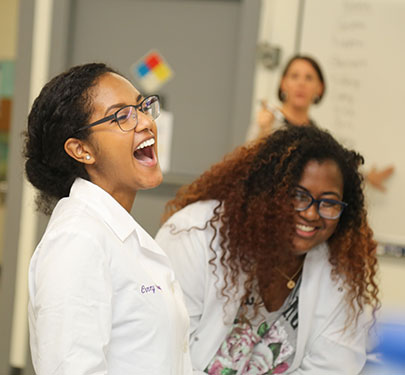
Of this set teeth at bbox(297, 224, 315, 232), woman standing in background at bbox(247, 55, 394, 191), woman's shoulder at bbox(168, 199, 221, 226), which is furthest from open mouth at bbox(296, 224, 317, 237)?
woman standing in background at bbox(247, 55, 394, 191)

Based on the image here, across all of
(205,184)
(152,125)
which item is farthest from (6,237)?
(152,125)

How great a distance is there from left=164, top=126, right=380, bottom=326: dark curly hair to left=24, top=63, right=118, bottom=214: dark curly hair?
1.86 ft

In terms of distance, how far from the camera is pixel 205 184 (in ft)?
6.15

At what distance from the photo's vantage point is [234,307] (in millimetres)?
1720

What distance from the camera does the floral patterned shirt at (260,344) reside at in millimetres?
1714

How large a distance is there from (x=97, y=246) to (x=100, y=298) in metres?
0.09

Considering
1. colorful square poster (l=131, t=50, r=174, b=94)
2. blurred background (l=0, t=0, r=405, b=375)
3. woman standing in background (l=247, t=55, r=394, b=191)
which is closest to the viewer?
woman standing in background (l=247, t=55, r=394, b=191)

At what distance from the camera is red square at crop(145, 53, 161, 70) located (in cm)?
297

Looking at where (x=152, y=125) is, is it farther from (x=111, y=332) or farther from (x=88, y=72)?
(x=111, y=332)

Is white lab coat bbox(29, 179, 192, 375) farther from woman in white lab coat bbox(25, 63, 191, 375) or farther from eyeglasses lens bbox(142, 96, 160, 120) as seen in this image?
eyeglasses lens bbox(142, 96, 160, 120)

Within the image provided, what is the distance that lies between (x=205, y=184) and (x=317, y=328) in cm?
54

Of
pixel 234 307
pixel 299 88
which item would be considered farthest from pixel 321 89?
pixel 234 307

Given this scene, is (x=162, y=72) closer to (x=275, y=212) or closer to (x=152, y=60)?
(x=152, y=60)

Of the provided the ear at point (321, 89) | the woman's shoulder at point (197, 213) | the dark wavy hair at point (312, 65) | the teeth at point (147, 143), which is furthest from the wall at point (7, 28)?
the teeth at point (147, 143)
